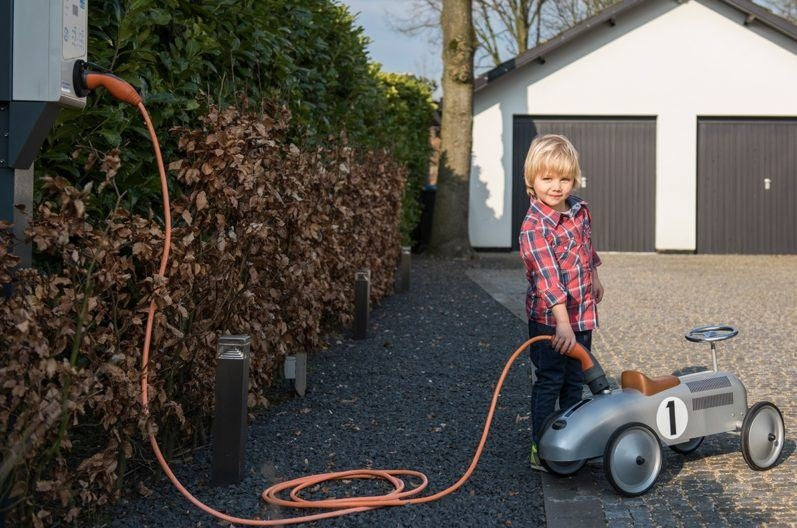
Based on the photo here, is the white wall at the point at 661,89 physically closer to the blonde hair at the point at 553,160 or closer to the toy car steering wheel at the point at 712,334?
the toy car steering wheel at the point at 712,334

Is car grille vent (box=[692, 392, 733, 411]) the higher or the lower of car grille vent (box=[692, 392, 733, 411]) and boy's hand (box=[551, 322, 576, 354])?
the lower

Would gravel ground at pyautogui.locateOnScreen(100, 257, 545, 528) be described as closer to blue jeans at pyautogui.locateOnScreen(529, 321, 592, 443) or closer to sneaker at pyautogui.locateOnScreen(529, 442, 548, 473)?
sneaker at pyautogui.locateOnScreen(529, 442, 548, 473)

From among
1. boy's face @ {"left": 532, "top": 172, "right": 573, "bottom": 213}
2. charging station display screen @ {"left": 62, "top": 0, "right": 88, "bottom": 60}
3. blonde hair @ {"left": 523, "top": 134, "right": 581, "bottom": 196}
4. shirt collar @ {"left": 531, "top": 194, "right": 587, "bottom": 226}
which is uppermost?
charging station display screen @ {"left": 62, "top": 0, "right": 88, "bottom": 60}

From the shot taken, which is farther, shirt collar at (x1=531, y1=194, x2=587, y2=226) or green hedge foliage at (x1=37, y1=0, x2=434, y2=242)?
→ shirt collar at (x1=531, y1=194, x2=587, y2=226)

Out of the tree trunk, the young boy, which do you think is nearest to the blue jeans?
the young boy

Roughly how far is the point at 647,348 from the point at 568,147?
3.90 m

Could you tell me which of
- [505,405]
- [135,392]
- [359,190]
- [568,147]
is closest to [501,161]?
[359,190]

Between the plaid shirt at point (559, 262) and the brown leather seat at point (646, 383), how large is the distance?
0.32 m

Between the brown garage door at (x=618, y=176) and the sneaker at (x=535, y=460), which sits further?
the brown garage door at (x=618, y=176)

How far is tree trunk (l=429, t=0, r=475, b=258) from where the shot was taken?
1719 centimetres

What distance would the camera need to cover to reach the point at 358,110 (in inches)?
382

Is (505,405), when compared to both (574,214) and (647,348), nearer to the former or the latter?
(574,214)

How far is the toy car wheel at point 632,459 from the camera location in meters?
3.99

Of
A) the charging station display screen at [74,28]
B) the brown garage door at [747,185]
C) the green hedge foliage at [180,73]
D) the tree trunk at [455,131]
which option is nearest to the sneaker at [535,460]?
the green hedge foliage at [180,73]
